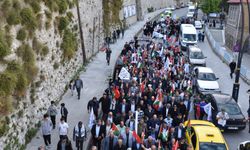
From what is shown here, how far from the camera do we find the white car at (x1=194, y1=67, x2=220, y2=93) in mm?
24906

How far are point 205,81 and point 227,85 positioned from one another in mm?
3211

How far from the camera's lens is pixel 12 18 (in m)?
15.5

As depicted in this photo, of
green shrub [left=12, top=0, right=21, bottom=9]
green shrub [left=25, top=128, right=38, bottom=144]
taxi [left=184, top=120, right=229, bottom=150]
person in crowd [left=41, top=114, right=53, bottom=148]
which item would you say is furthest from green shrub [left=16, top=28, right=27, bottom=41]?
taxi [left=184, top=120, right=229, bottom=150]

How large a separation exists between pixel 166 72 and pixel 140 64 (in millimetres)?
2036

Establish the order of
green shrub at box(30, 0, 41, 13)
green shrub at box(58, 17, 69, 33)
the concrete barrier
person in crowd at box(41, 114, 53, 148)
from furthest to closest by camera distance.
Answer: the concrete barrier → green shrub at box(58, 17, 69, 33) → green shrub at box(30, 0, 41, 13) → person in crowd at box(41, 114, 53, 148)

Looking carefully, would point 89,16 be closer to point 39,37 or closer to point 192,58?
point 192,58

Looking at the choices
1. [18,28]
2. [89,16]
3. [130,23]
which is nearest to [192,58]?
[89,16]

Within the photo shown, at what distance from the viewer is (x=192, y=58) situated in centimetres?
3331

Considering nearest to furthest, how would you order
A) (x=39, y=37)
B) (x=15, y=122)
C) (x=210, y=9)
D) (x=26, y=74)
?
1. (x=15, y=122)
2. (x=26, y=74)
3. (x=39, y=37)
4. (x=210, y=9)

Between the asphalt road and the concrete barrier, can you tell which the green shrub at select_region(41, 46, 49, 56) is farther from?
the concrete barrier

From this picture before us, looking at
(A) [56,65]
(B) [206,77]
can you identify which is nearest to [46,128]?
(A) [56,65]

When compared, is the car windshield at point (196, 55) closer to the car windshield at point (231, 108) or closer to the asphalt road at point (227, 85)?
the asphalt road at point (227, 85)

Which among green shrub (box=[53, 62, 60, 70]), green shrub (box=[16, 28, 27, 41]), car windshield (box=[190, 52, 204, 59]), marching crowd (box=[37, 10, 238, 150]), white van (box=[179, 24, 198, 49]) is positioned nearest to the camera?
marching crowd (box=[37, 10, 238, 150])

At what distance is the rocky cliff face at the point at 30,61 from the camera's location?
1460 centimetres
